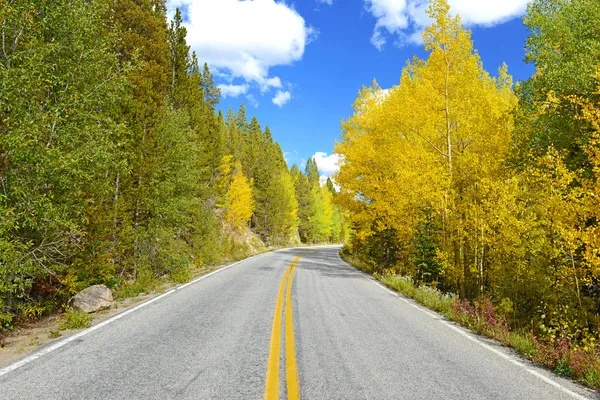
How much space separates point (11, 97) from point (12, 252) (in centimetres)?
273

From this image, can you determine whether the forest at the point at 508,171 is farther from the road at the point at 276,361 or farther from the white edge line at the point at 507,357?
the road at the point at 276,361

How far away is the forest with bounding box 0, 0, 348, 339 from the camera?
625 centimetres

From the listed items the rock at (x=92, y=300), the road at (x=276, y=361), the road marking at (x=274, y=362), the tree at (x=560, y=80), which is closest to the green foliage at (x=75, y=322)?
the road at (x=276, y=361)

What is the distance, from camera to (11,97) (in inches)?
235

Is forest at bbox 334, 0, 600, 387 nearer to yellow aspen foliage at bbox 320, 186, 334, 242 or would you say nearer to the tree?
the tree

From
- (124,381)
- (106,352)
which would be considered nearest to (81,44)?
(106,352)

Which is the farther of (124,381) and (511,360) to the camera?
(511,360)

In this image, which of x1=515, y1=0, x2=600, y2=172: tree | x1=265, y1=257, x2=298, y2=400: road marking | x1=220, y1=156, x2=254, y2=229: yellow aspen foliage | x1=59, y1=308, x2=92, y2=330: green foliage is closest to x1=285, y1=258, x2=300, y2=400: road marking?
x1=265, y1=257, x2=298, y2=400: road marking

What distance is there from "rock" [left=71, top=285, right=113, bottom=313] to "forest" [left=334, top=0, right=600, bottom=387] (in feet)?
27.4

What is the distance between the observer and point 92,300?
7934 mm

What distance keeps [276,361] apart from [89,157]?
5.55 m

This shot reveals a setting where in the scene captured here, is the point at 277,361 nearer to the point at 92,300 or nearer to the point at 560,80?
the point at 92,300

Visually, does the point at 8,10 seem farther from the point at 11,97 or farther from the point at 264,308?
the point at 264,308

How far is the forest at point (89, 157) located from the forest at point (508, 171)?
8966 mm
